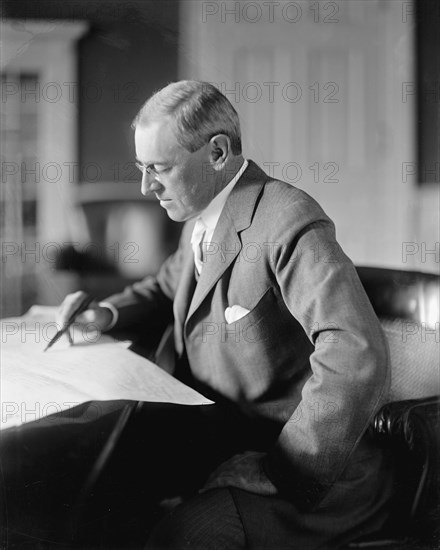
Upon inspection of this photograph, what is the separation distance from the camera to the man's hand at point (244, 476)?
602 mm

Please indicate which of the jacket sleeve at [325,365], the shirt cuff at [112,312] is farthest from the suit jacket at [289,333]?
the shirt cuff at [112,312]

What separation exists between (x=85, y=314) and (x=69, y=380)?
0.12 metres

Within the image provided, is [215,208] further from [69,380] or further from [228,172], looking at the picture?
[69,380]

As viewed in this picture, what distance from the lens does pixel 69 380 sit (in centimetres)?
65

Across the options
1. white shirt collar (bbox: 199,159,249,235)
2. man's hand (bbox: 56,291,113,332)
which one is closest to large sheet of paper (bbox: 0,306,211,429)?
man's hand (bbox: 56,291,113,332)

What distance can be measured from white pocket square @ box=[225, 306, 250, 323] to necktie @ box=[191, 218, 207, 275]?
2.7 inches

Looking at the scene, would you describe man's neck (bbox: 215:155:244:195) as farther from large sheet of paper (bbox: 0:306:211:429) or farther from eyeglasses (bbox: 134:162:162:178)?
large sheet of paper (bbox: 0:306:211:429)

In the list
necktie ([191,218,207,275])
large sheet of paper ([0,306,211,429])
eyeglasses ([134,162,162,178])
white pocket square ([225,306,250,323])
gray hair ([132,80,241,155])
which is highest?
gray hair ([132,80,241,155])

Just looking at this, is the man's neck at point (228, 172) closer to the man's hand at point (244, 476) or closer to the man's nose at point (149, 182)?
the man's nose at point (149, 182)

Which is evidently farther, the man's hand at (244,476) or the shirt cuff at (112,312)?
the shirt cuff at (112,312)

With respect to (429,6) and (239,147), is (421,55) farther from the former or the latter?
(239,147)

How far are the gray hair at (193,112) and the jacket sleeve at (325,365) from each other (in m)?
0.13

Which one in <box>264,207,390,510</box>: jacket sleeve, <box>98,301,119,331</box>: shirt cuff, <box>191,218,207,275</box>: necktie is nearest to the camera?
<box>264,207,390,510</box>: jacket sleeve

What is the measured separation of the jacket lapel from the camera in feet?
2.10
